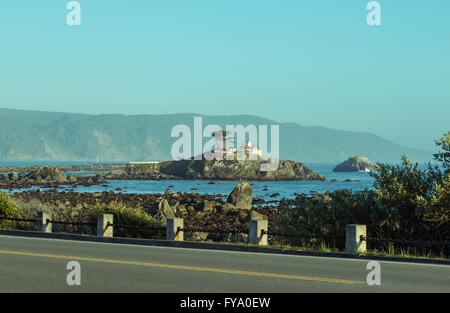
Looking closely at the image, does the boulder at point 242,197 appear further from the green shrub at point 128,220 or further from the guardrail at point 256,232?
the guardrail at point 256,232

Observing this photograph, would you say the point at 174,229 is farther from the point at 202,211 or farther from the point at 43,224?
the point at 202,211

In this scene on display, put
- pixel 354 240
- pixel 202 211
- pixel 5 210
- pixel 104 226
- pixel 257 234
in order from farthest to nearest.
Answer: pixel 202 211, pixel 5 210, pixel 104 226, pixel 257 234, pixel 354 240

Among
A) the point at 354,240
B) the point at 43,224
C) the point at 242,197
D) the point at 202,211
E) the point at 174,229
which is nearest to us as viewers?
the point at 354,240

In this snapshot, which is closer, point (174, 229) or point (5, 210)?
point (174, 229)

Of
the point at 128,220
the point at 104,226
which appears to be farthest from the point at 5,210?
the point at 104,226

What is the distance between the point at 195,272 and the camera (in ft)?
43.9

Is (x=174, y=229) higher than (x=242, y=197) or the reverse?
higher

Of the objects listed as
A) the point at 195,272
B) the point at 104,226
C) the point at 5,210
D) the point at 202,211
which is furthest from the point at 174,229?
the point at 202,211

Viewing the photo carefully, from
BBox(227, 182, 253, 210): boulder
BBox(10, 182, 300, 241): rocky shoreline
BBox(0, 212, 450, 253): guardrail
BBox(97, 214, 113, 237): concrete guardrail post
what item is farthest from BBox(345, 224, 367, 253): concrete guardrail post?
BBox(227, 182, 253, 210): boulder

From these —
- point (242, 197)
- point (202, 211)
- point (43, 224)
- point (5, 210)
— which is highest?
point (5, 210)

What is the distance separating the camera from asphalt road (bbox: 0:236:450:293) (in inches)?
454

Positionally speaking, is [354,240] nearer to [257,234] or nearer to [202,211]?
[257,234]

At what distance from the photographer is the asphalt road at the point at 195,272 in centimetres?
1153
